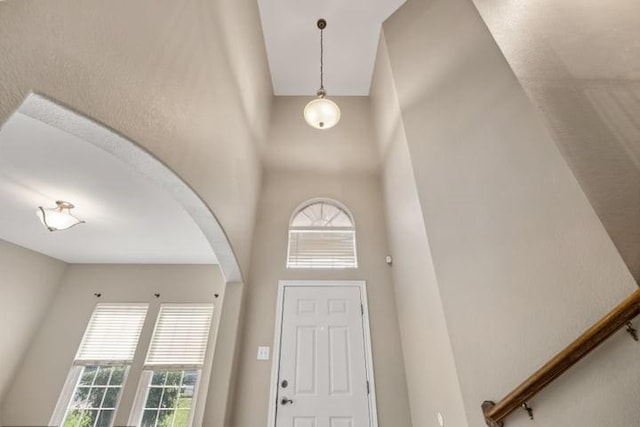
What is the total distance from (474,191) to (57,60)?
217 cm

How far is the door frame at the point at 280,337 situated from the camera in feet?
8.30

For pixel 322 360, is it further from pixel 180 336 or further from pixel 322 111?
pixel 322 111

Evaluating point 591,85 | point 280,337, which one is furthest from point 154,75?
point 280,337

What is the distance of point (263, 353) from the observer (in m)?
2.75

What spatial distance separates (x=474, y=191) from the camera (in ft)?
5.76

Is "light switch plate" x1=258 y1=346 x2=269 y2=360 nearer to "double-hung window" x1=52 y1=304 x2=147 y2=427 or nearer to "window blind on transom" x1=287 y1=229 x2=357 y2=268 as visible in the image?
"window blind on transom" x1=287 y1=229 x2=357 y2=268

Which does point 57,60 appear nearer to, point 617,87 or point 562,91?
point 562,91

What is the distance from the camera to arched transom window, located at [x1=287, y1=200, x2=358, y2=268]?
3.33m

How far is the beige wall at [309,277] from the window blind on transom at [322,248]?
105mm

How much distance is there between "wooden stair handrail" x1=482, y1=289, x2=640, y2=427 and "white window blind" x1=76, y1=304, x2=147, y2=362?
5.32 feet

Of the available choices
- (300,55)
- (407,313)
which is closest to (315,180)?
(300,55)

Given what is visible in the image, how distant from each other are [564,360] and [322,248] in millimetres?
2524

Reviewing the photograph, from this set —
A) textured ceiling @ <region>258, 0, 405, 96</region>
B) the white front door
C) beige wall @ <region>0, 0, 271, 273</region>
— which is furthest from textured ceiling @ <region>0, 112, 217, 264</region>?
textured ceiling @ <region>258, 0, 405, 96</region>

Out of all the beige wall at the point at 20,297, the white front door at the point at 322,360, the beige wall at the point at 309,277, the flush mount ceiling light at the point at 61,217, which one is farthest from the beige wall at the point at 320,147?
the beige wall at the point at 20,297
